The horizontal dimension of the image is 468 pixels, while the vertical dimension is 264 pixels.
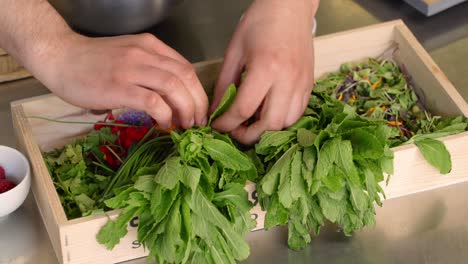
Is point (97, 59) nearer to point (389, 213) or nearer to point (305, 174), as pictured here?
point (305, 174)

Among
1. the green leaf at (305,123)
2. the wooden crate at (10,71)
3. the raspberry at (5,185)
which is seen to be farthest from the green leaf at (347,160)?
the wooden crate at (10,71)

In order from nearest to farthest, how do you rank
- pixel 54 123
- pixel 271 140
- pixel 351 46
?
A: pixel 271 140
pixel 54 123
pixel 351 46

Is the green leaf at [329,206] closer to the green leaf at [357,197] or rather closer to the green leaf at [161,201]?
the green leaf at [357,197]

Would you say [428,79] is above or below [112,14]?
below

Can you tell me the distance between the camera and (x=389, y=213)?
114 centimetres

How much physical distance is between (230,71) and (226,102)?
8 cm

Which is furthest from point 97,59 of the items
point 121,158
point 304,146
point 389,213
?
point 389,213

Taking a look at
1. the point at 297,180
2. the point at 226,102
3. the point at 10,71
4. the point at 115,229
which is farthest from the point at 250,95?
the point at 10,71

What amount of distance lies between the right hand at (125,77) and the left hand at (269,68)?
0.06 m

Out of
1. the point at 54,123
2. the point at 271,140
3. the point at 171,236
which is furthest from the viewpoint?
the point at 54,123

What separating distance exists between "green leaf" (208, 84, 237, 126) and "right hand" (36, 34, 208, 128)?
3 cm

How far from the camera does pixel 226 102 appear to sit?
3.49ft

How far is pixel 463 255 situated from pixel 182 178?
0.41 meters

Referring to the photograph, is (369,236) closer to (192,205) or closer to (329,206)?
(329,206)
